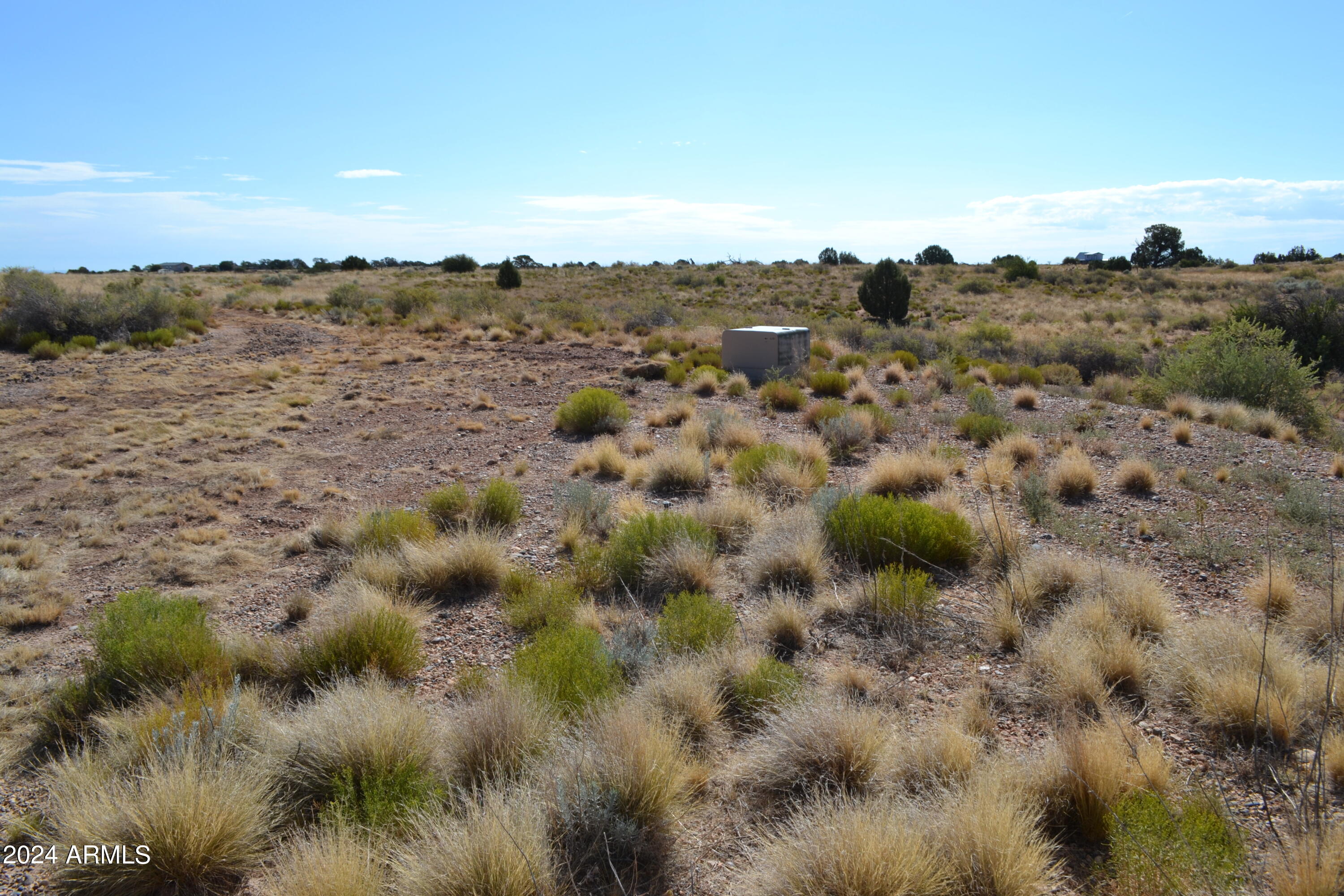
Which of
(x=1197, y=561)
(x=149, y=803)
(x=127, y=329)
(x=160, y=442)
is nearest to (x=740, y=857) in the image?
(x=149, y=803)

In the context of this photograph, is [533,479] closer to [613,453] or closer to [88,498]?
[613,453]

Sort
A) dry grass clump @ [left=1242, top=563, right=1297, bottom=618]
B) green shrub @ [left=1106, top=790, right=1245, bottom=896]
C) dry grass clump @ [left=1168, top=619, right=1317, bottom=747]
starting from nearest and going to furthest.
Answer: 1. green shrub @ [left=1106, top=790, right=1245, bottom=896]
2. dry grass clump @ [left=1168, top=619, right=1317, bottom=747]
3. dry grass clump @ [left=1242, top=563, right=1297, bottom=618]

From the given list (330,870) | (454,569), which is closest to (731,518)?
(454,569)

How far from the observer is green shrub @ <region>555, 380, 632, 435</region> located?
12.1m

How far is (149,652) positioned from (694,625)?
139 inches

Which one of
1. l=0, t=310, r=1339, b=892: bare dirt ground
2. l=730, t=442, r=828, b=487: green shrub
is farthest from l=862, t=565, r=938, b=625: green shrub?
l=730, t=442, r=828, b=487: green shrub

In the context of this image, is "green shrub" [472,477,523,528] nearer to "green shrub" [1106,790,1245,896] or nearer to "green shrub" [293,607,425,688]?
"green shrub" [293,607,425,688]

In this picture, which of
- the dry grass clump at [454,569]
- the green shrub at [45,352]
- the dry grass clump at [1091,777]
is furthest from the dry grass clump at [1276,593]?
the green shrub at [45,352]

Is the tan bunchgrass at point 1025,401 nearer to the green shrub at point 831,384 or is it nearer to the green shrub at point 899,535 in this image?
the green shrub at point 831,384

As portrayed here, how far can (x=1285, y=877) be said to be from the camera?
266 cm

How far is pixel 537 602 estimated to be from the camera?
18.4ft

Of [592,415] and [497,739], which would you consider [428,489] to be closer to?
[592,415]

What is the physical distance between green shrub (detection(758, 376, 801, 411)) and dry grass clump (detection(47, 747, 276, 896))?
10.9m

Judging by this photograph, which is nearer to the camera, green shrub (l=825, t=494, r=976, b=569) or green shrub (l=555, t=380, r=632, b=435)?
green shrub (l=825, t=494, r=976, b=569)
